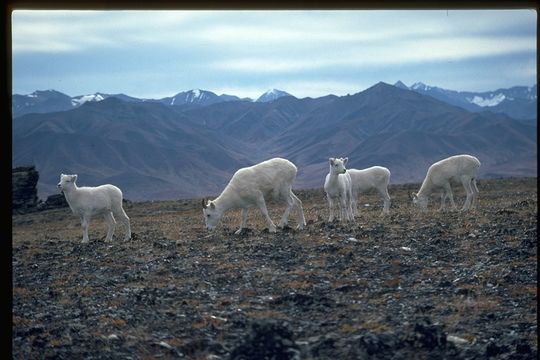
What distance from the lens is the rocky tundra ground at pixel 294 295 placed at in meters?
9.31

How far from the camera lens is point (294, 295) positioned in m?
11.3

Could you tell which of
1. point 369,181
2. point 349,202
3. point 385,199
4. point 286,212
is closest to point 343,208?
point 349,202

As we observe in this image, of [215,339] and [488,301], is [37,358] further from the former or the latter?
[488,301]

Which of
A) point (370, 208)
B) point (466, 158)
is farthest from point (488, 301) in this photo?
point (370, 208)

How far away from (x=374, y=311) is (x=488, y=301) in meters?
1.87

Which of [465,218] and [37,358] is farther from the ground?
[465,218]

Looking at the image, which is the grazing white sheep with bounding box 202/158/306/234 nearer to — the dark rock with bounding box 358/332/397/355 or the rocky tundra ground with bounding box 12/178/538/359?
the rocky tundra ground with bounding box 12/178/538/359

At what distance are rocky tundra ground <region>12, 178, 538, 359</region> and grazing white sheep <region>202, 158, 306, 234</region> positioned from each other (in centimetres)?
133

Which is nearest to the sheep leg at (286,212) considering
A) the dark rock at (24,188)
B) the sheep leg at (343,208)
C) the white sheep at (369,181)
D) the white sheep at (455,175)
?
the sheep leg at (343,208)

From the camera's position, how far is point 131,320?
1062 centimetres

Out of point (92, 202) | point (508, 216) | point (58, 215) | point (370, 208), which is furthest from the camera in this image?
point (58, 215)

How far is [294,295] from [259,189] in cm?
796

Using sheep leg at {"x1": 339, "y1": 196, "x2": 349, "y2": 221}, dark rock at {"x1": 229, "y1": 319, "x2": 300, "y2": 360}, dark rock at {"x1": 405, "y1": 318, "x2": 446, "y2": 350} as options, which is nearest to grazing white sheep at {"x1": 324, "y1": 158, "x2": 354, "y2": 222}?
sheep leg at {"x1": 339, "y1": 196, "x2": 349, "y2": 221}

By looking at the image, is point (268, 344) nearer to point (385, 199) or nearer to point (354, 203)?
point (354, 203)
